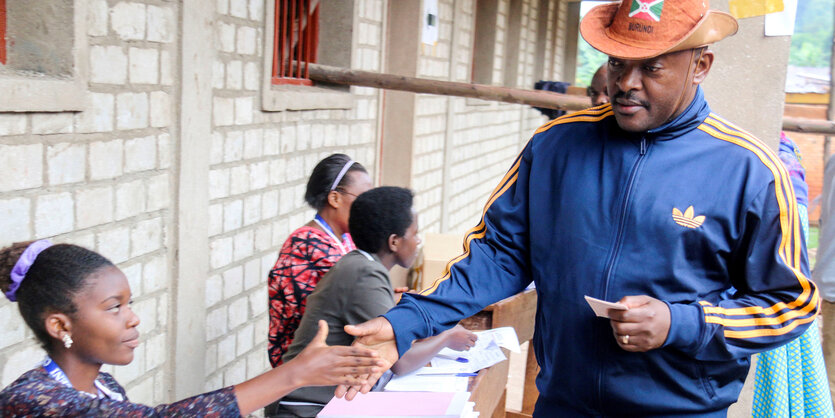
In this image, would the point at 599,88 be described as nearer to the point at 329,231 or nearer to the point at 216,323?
the point at 329,231

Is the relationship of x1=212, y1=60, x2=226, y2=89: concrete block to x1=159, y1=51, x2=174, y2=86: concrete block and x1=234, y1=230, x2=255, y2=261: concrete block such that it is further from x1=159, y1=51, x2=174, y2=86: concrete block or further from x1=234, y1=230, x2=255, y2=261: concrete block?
x1=234, y1=230, x2=255, y2=261: concrete block

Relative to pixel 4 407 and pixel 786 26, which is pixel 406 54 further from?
pixel 4 407

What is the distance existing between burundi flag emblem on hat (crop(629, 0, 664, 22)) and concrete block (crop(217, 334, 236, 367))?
310 centimetres

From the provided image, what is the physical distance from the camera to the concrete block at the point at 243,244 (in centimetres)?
470

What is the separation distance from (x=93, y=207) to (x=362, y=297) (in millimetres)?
1148

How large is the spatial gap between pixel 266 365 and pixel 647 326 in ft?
12.3

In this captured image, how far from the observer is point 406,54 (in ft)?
23.8

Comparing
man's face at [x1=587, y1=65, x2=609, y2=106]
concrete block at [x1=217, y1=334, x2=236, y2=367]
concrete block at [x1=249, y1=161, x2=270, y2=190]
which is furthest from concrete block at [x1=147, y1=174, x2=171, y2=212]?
man's face at [x1=587, y1=65, x2=609, y2=106]

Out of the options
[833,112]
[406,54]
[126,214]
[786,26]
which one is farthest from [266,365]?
[833,112]

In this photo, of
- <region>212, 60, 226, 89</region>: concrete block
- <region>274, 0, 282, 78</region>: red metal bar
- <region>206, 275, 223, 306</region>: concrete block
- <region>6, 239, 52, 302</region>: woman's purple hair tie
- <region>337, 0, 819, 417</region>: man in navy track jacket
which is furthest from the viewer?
<region>274, 0, 282, 78</region>: red metal bar

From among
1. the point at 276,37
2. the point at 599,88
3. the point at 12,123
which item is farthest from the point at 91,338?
the point at 599,88

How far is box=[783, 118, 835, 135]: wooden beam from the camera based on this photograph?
4.68m

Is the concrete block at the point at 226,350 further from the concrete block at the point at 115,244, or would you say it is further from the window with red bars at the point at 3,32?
the window with red bars at the point at 3,32

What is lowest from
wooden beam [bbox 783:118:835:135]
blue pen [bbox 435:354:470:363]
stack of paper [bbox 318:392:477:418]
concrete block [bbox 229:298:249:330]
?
concrete block [bbox 229:298:249:330]
